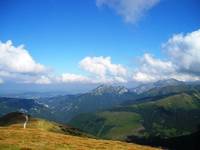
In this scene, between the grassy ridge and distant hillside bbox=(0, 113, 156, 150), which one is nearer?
the grassy ridge

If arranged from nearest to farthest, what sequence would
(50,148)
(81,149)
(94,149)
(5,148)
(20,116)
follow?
(5,148), (50,148), (81,149), (94,149), (20,116)

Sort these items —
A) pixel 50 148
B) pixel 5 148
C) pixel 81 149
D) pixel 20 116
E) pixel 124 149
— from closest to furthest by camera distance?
pixel 5 148, pixel 50 148, pixel 81 149, pixel 124 149, pixel 20 116

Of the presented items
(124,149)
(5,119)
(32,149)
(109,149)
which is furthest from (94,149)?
(5,119)

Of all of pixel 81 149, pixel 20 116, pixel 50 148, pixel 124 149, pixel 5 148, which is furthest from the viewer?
pixel 20 116

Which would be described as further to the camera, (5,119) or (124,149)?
(5,119)

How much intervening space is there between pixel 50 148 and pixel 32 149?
3.26m

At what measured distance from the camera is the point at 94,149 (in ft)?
144

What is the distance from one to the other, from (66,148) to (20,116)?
136 metres

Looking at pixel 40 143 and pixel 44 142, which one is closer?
pixel 40 143

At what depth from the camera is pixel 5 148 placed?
34062 millimetres

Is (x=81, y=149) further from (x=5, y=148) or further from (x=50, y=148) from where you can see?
(x=5, y=148)

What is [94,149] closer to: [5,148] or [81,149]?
[81,149]

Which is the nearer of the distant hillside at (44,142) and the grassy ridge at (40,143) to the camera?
the grassy ridge at (40,143)

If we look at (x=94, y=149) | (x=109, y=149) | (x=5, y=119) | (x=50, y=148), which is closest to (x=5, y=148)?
(x=50, y=148)
